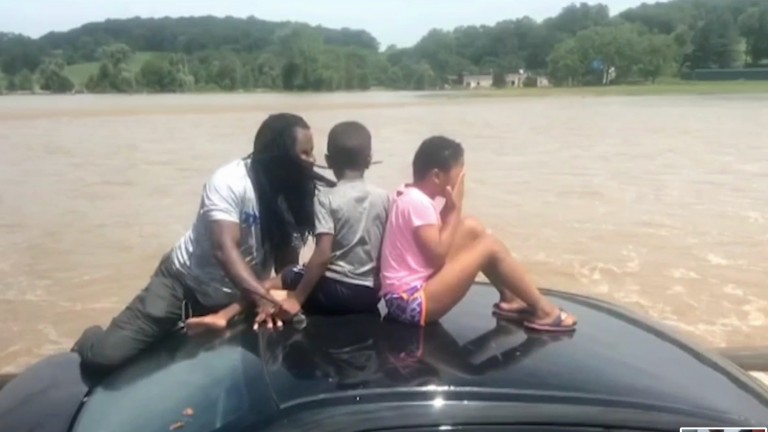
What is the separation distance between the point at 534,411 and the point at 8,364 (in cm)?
943

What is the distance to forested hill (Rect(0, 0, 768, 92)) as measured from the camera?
5472 centimetres

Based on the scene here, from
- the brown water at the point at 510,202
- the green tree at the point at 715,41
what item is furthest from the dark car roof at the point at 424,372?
the green tree at the point at 715,41

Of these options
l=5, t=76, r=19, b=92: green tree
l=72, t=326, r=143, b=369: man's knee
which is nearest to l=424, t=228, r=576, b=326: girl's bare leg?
l=72, t=326, r=143, b=369: man's knee

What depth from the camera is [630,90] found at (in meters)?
70.4

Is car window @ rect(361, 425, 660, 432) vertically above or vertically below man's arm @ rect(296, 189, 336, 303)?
below

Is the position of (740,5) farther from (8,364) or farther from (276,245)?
(276,245)

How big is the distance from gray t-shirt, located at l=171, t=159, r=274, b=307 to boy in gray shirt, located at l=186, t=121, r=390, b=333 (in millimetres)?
194

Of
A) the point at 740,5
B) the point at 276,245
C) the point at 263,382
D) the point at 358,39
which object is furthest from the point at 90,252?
the point at 740,5

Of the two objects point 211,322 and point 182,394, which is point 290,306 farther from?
point 182,394

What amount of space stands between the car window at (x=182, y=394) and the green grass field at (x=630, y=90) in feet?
209

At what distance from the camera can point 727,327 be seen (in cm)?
1243

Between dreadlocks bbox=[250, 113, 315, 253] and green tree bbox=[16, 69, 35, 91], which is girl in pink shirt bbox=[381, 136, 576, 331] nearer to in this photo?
dreadlocks bbox=[250, 113, 315, 253]

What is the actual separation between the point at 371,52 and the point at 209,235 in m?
61.5

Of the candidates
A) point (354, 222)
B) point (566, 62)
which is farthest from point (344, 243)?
point (566, 62)
